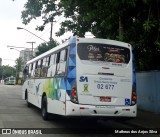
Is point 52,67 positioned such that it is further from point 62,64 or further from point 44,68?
point 44,68

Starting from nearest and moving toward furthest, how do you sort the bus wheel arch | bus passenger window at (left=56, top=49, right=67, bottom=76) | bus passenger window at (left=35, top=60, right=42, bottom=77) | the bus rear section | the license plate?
the bus rear section, the license plate, bus passenger window at (left=56, top=49, right=67, bottom=76), the bus wheel arch, bus passenger window at (left=35, top=60, right=42, bottom=77)

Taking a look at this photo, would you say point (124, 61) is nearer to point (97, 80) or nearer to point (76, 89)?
point (97, 80)

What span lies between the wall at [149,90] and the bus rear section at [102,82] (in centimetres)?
543

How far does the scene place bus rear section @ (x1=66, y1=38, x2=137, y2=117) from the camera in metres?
10.1

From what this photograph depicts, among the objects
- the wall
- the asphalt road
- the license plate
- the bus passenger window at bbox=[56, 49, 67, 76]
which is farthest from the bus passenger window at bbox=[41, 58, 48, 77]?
the wall

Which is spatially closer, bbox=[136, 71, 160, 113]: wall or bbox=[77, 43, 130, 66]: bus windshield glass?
bbox=[77, 43, 130, 66]: bus windshield glass

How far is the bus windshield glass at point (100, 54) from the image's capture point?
10.4 meters

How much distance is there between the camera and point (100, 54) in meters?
10.5

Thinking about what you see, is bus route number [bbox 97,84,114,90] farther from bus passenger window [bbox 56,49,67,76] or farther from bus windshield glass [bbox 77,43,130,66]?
bus passenger window [bbox 56,49,67,76]

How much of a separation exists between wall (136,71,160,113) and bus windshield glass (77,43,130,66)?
5544mm

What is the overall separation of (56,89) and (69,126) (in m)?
1.58

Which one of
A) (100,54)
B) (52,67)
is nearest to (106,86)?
(100,54)

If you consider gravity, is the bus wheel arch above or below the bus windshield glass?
below

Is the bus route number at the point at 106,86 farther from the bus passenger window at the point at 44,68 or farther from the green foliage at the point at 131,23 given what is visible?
the bus passenger window at the point at 44,68
